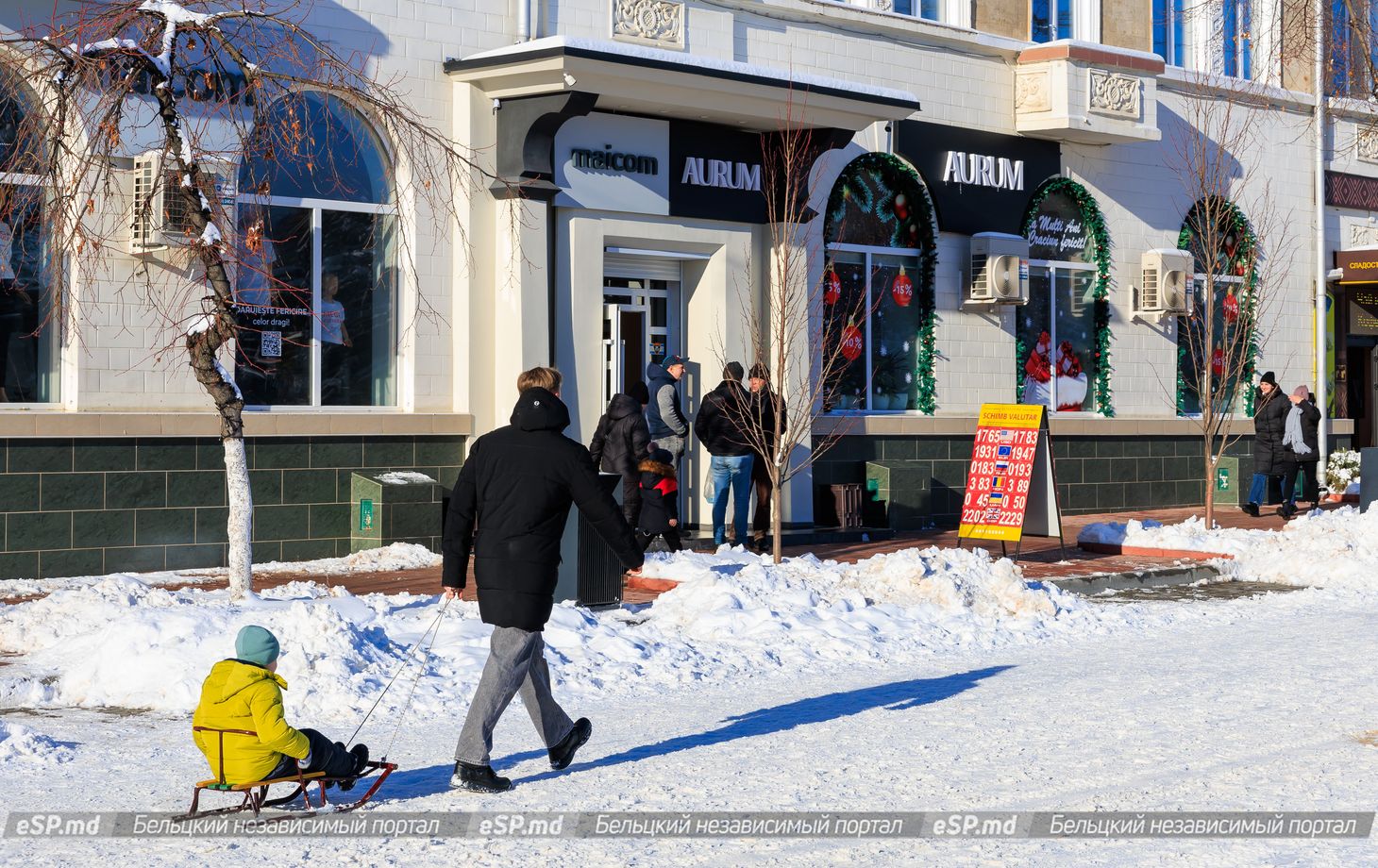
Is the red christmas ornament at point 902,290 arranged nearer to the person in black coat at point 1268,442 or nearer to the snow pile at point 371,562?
the person in black coat at point 1268,442

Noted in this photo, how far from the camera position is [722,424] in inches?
648

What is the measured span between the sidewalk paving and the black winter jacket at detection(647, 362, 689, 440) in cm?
175

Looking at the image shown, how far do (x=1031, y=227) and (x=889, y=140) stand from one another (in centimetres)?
292

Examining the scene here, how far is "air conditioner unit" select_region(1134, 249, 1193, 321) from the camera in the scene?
23500 millimetres

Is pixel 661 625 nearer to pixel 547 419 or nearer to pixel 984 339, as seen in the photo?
pixel 547 419

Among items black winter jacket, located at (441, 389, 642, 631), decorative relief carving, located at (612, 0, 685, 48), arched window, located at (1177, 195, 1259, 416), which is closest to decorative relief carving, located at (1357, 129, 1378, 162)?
arched window, located at (1177, 195, 1259, 416)

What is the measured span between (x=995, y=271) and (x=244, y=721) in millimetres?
16310

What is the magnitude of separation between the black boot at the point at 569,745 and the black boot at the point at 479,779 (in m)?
0.43

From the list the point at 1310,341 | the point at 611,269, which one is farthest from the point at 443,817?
the point at 1310,341

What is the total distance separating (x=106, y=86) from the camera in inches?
459

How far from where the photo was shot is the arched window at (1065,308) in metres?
22.7

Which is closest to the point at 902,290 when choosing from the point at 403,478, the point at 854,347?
the point at 854,347

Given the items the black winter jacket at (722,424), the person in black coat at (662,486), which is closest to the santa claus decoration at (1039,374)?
the black winter jacket at (722,424)

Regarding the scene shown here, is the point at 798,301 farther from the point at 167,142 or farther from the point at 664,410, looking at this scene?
the point at 167,142
